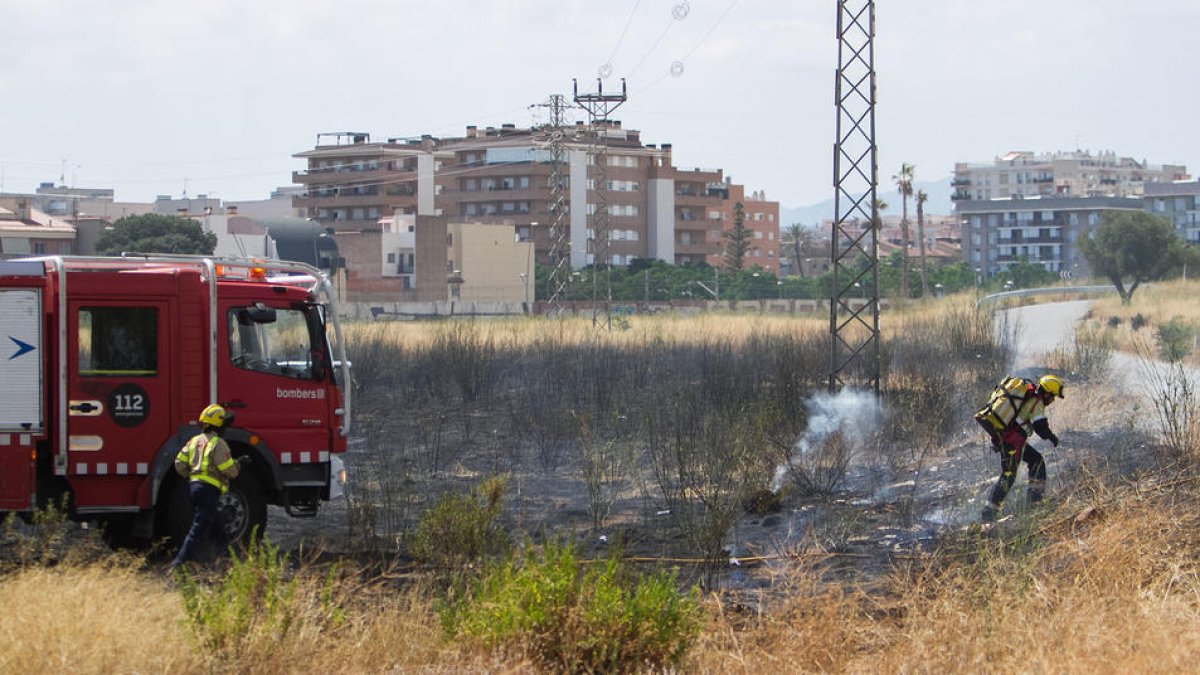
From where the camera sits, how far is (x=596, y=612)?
8.34m

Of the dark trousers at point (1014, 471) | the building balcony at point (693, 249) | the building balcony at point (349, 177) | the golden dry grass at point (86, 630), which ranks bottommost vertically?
the golden dry grass at point (86, 630)

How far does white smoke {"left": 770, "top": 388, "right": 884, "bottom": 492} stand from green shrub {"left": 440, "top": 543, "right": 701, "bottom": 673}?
442 inches

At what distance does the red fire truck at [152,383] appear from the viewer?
41.1ft

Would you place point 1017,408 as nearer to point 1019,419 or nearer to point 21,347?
point 1019,419

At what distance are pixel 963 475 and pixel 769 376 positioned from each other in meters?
10.0

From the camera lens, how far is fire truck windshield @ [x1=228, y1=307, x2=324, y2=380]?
1323 cm

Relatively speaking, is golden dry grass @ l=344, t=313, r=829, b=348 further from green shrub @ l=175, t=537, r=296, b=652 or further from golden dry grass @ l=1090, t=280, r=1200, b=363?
green shrub @ l=175, t=537, r=296, b=652

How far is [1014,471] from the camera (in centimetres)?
1423

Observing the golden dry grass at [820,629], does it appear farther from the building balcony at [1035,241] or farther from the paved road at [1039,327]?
the building balcony at [1035,241]

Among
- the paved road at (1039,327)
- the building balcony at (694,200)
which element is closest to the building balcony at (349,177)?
the building balcony at (694,200)

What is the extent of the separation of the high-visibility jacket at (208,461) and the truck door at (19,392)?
161 cm

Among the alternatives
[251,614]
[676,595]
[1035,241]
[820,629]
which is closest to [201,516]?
[251,614]

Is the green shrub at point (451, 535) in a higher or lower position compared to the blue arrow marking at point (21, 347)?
lower

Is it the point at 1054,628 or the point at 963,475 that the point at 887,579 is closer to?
the point at 1054,628
